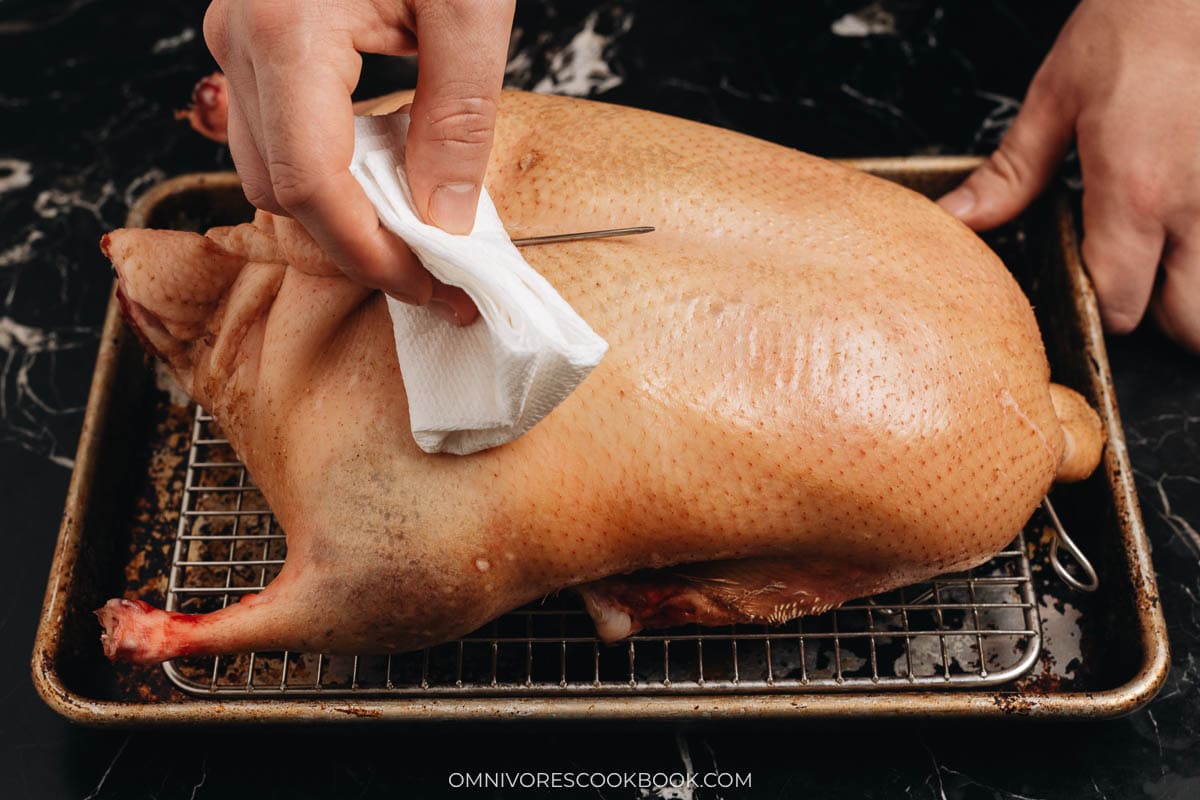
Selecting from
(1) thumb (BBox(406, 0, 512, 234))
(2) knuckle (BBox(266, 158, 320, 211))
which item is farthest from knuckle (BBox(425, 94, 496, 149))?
(2) knuckle (BBox(266, 158, 320, 211))

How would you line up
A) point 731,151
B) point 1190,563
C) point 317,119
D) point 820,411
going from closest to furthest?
point 317,119, point 820,411, point 731,151, point 1190,563

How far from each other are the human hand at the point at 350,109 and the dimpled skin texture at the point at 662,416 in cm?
21

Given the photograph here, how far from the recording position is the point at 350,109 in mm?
942

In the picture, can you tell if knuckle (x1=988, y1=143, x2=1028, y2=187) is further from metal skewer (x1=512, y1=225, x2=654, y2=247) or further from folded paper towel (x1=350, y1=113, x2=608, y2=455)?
folded paper towel (x1=350, y1=113, x2=608, y2=455)

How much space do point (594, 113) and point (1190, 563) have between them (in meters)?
1.11


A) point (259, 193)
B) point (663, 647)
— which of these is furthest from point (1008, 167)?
point (259, 193)

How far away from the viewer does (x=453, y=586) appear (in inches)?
48.3

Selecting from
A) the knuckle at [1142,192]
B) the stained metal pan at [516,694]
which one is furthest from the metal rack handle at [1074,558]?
the knuckle at [1142,192]

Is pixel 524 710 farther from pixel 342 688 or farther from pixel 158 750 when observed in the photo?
pixel 158 750

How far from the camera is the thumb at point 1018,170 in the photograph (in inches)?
65.1

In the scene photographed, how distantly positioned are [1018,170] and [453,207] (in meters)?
1.03

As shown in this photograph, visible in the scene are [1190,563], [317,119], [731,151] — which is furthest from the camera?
[1190,563]

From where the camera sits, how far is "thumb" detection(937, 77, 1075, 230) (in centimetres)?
165

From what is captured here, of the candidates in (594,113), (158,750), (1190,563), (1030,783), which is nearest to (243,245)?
(594,113)
